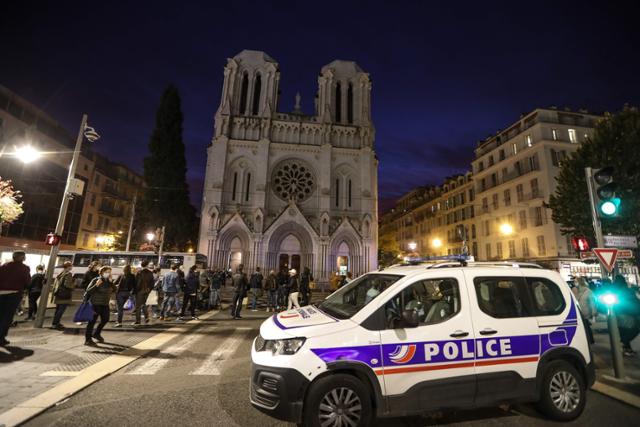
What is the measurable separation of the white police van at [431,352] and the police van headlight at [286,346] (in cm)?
1

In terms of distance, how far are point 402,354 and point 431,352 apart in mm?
350

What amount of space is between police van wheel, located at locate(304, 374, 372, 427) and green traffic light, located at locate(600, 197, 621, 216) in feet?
19.1

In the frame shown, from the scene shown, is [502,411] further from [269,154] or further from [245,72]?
[245,72]

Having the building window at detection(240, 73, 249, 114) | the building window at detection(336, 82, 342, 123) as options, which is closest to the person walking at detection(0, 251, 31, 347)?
the building window at detection(240, 73, 249, 114)

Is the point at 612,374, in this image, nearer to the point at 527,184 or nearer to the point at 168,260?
the point at 168,260

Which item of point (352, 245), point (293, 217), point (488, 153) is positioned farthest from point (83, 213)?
point (488, 153)

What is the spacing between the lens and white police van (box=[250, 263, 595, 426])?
9.53 feet

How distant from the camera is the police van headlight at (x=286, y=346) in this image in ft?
9.78

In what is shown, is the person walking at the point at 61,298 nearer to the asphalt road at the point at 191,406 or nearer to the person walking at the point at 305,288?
the asphalt road at the point at 191,406

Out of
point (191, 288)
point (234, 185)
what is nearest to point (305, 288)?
point (191, 288)

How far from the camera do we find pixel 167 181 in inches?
1206

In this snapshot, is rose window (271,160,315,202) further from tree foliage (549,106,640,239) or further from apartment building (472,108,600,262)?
tree foliage (549,106,640,239)

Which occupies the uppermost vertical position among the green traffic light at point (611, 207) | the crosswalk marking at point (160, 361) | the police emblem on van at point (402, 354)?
the green traffic light at point (611, 207)

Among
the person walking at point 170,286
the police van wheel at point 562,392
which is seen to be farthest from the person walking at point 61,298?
the police van wheel at point 562,392
